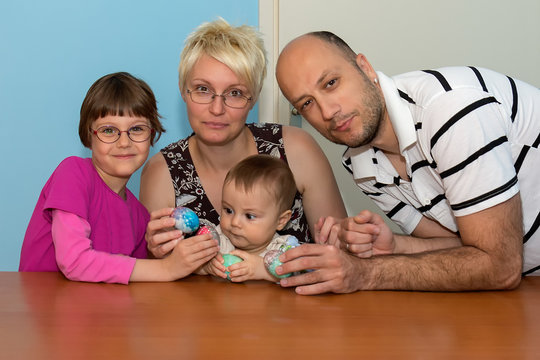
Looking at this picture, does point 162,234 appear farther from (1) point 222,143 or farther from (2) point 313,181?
(2) point 313,181

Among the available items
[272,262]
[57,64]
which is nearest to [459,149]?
[272,262]

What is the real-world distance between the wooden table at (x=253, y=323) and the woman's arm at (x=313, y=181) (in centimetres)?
76

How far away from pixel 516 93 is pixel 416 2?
1686 mm

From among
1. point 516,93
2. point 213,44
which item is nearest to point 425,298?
point 516,93

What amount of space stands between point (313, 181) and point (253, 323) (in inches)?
47.7

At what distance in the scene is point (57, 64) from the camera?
10.3 feet

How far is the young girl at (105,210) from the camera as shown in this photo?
1837 mm

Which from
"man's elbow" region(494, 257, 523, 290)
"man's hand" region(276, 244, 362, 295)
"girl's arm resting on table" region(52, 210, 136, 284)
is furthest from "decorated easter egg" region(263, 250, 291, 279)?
"man's elbow" region(494, 257, 523, 290)

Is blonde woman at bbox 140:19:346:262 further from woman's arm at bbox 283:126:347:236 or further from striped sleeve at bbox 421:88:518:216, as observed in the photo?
striped sleeve at bbox 421:88:518:216

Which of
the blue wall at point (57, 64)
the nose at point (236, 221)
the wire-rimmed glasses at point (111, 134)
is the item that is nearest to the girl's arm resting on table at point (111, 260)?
the nose at point (236, 221)

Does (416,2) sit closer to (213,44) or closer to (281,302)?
(213,44)

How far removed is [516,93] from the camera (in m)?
1.94

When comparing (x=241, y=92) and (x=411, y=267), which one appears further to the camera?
(x=241, y=92)

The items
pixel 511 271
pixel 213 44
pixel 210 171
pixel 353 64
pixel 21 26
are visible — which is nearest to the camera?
pixel 511 271
